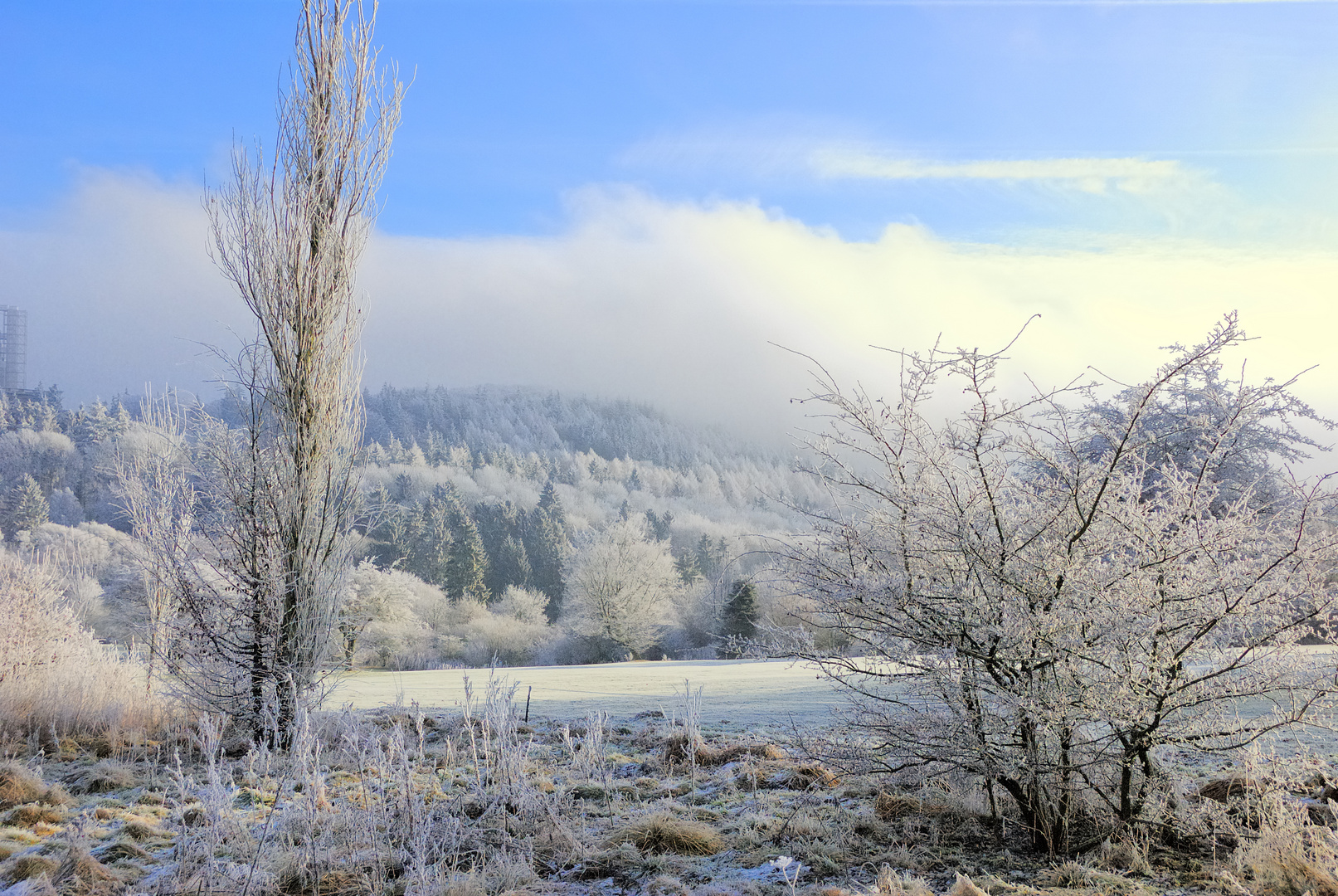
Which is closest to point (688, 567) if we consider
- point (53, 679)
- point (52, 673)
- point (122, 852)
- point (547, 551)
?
point (547, 551)

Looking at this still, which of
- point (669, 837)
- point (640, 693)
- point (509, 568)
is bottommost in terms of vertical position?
point (640, 693)

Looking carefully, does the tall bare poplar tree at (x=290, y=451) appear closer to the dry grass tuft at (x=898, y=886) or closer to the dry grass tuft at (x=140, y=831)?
the dry grass tuft at (x=140, y=831)

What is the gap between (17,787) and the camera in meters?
5.84

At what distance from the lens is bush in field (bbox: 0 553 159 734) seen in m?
→ 8.20

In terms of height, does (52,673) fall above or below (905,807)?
above

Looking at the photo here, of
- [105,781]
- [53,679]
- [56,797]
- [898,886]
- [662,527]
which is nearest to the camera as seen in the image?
[898,886]

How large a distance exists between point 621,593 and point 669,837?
36026mm

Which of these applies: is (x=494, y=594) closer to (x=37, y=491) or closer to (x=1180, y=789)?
(x=37, y=491)

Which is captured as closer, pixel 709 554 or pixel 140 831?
pixel 140 831

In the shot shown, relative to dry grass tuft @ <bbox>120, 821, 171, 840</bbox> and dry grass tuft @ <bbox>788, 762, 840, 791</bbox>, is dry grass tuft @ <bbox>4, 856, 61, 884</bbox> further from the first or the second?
dry grass tuft @ <bbox>788, 762, 840, 791</bbox>

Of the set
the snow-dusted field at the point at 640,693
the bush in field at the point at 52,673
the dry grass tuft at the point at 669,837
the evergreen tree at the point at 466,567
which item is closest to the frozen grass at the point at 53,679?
the bush in field at the point at 52,673

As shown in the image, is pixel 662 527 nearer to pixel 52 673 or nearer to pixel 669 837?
pixel 52 673

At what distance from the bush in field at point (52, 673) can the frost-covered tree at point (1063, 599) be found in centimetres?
801

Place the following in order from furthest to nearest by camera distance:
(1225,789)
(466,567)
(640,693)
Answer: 1. (466,567)
2. (640,693)
3. (1225,789)
